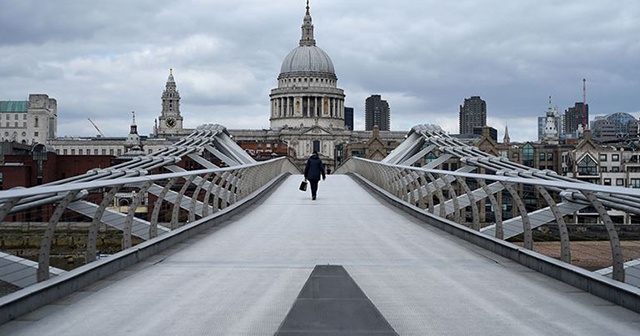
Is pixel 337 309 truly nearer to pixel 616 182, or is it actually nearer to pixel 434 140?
pixel 434 140

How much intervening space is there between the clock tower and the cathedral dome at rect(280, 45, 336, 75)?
89.2ft

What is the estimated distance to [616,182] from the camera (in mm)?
72250

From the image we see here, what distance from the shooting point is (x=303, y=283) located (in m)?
7.70

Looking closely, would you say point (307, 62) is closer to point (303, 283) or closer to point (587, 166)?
point (587, 166)

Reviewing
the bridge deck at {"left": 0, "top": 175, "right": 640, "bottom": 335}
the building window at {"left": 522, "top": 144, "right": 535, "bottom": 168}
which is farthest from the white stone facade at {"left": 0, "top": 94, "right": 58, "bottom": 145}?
the bridge deck at {"left": 0, "top": 175, "right": 640, "bottom": 335}

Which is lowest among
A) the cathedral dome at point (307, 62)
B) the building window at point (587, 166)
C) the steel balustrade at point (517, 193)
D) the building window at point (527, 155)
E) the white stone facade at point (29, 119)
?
the steel balustrade at point (517, 193)

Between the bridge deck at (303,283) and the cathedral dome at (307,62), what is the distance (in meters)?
156

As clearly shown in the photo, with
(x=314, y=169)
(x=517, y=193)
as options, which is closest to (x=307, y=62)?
(x=314, y=169)

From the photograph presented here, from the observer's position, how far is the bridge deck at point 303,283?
5879 millimetres

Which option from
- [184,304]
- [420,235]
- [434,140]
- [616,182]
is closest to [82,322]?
[184,304]

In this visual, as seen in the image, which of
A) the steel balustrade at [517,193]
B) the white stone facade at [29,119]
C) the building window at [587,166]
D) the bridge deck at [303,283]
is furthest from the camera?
the white stone facade at [29,119]

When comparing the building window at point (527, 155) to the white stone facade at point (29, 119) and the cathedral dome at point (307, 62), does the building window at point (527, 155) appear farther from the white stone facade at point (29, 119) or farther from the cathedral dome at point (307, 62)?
the white stone facade at point (29, 119)

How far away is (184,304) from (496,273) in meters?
3.37

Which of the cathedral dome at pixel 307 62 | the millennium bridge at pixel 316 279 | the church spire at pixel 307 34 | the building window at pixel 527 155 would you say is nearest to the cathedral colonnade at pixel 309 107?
the cathedral dome at pixel 307 62
